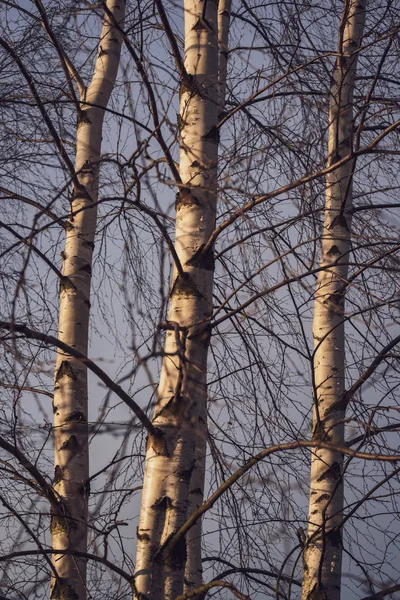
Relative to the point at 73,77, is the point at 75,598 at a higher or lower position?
lower

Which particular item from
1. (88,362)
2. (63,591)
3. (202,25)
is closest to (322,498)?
(63,591)

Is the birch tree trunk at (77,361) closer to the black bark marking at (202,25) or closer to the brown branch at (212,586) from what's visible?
the black bark marking at (202,25)

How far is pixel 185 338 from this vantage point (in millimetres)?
2549

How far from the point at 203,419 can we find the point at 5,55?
2909 millimetres

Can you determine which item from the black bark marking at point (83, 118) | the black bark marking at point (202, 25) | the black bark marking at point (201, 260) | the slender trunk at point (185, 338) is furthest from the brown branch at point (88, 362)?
the black bark marking at point (83, 118)

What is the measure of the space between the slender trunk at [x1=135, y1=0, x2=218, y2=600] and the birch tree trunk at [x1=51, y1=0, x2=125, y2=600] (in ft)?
1.89

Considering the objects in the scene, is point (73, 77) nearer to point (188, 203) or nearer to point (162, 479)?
point (188, 203)

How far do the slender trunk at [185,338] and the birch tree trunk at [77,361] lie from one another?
57cm

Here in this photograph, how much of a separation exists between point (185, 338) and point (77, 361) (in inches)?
54.9

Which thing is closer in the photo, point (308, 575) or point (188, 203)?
point (188, 203)

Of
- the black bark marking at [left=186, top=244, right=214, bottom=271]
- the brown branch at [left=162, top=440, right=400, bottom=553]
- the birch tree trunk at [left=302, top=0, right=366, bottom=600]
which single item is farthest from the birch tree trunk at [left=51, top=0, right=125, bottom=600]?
the birch tree trunk at [left=302, top=0, right=366, bottom=600]

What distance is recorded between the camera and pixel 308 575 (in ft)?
11.0

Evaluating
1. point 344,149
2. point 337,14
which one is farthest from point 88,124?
point 337,14

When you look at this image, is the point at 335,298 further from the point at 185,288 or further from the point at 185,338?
the point at 185,338
